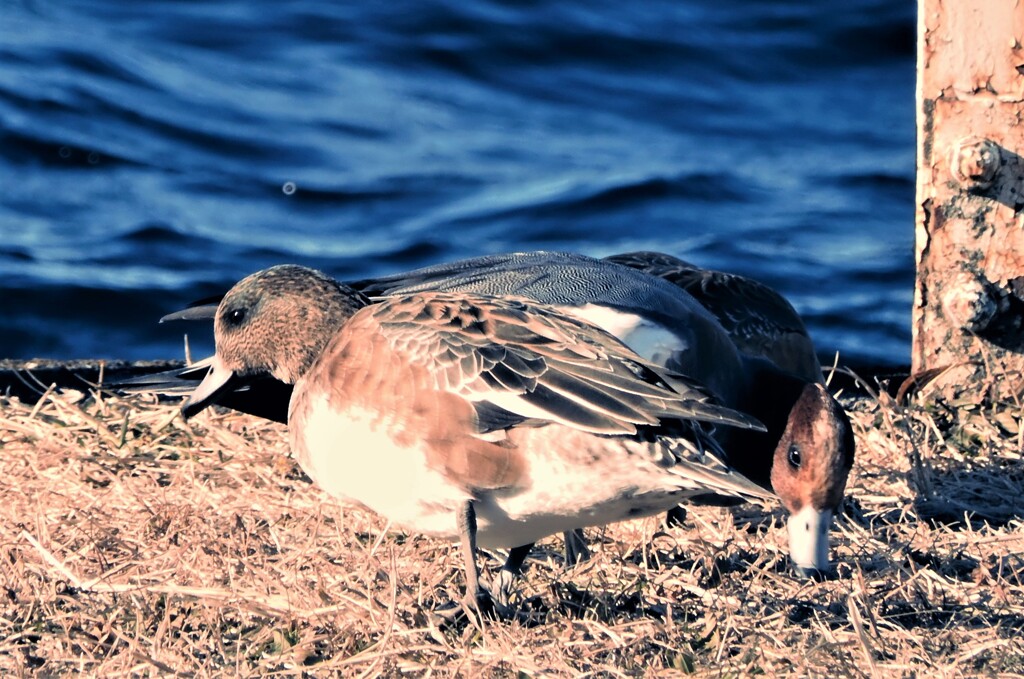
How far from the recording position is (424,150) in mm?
10859

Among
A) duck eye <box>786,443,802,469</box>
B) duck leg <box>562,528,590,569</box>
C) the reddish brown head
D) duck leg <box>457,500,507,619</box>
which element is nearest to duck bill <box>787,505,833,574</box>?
the reddish brown head

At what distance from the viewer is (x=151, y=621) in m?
2.74

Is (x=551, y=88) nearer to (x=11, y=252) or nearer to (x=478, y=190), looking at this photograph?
(x=478, y=190)

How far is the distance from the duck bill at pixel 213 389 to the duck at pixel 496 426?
0.35m

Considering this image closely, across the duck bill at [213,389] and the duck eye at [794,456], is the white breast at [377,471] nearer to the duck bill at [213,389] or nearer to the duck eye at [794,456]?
the duck bill at [213,389]

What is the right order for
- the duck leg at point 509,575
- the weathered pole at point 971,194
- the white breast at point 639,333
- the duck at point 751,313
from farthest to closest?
1. the duck at point 751,313
2. the weathered pole at point 971,194
3. the white breast at point 639,333
4. the duck leg at point 509,575

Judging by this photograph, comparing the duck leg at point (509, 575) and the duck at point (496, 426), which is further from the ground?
the duck at point (496, 426)

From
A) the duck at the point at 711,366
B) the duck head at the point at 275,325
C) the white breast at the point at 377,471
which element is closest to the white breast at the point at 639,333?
the duck at the point at 711,366

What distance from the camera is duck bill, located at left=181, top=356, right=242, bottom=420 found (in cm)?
324

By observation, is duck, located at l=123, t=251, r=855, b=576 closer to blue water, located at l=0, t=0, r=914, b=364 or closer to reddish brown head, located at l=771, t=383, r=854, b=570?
reddish brown head, located at l=771, t=383, r=854, b=570

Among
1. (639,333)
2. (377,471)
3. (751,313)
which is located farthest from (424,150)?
(377,471)

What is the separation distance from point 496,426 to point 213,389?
0.88 metres

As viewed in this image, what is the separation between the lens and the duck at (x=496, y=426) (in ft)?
8.58

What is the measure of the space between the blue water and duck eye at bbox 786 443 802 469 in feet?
15.8
